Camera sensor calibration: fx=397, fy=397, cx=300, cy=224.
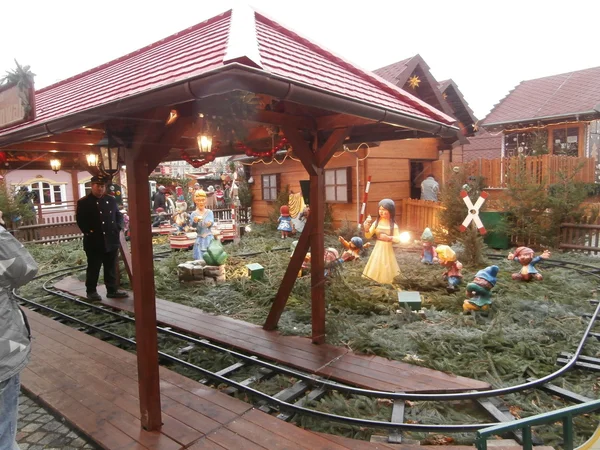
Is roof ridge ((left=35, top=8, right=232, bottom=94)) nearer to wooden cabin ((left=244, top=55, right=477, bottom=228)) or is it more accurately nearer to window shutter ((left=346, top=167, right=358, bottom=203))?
wooden cabin ((left=244, top=55, right=477, bottom=228))

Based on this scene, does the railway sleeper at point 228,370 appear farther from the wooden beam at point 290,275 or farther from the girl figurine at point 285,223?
the girl figurine at point 285,223

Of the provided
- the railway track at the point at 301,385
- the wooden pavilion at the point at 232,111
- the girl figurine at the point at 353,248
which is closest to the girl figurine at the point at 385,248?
the girl figurine at the point at 353,248

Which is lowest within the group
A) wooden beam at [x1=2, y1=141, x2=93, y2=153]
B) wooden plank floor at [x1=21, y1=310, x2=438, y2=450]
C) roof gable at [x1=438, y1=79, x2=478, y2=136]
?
wooden plank floor at [x1=21, y1=310, x2=438, y2=450]

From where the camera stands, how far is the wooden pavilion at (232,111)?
254 centimetres

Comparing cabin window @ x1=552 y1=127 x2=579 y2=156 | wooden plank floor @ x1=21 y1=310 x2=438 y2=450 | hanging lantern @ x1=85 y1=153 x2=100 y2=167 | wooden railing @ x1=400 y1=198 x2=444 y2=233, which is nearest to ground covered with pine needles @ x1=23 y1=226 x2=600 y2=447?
wooden plank floor @ x1=21 y1=310 x2=438 y2=450

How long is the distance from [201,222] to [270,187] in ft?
24.0

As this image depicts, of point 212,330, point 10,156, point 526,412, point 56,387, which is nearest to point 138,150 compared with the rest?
point 56,387

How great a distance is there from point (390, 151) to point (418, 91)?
2.62 meters

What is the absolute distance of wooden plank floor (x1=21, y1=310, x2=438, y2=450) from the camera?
2.84 metres

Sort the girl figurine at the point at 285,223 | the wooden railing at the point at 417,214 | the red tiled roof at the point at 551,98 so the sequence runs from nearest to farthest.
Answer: the wooden railing at the point at 417,214 < the girl figurine at the point at 285,223 < the red tiled roof at the point at 551,98

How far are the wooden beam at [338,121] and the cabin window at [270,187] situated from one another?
1148 centimetres

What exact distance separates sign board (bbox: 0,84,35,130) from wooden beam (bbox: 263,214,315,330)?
2931 millimetres

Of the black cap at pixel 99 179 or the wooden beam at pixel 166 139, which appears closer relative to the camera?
the wooden beam at pixel 166 139

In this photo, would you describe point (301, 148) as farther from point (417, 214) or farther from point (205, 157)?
point (417, 214)
